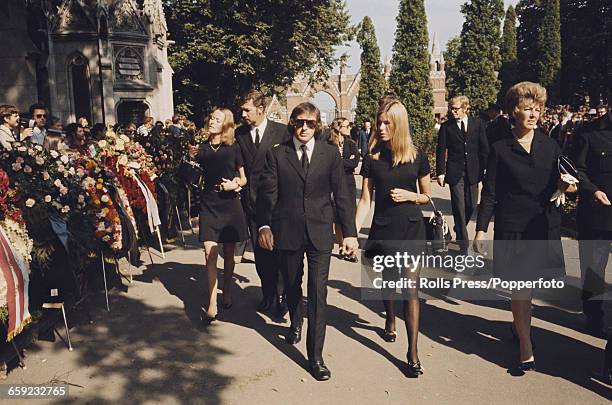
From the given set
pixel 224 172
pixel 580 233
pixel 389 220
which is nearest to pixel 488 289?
pixel 580 233

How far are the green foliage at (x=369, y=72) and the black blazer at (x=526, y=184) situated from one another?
48.8m

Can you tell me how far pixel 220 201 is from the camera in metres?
6.50

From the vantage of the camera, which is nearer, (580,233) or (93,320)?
(580,233)

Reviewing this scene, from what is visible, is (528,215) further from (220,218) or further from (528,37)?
(528,37)

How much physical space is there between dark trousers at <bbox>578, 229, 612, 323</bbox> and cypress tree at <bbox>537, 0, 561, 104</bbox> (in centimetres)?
5395

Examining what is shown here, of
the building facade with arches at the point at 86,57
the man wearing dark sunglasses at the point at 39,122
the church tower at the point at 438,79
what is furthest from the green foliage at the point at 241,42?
the church tower at the point at 438,79

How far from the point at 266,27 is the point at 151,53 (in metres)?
9.42

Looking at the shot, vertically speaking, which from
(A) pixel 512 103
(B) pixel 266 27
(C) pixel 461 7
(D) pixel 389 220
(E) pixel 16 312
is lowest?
(E) pixel 16 312

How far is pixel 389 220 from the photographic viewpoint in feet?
16.9

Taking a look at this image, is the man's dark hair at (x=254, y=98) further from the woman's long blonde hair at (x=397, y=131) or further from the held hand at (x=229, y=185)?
the woman's long blonde hair at (x=397, y=131)

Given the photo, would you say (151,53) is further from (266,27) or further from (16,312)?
(16,312)

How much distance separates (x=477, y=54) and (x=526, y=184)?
31746 millimetres

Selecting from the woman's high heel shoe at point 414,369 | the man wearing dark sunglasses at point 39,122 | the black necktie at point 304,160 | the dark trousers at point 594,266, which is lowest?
the woman's high heel shoe at point 414,369

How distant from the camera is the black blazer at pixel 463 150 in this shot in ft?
27.1
